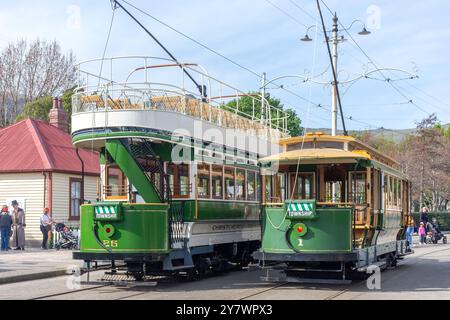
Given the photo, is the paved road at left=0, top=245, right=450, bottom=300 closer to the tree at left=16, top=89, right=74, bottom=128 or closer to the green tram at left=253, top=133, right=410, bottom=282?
the green tram at left=253, top=133, right=410, bottom=282

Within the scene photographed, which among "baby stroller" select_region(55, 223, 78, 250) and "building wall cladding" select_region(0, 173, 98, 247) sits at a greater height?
"building wall cladding" select_region(0, 173, 98, 247)

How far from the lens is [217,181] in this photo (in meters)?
17.2

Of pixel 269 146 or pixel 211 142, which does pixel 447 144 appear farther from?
pixel 211 142

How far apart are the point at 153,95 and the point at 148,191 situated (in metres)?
2.22

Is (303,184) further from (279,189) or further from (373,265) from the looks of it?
Answer: (373,265)

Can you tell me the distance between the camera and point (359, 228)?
15.3m

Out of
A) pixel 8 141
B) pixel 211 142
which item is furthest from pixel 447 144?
pixel 211 142

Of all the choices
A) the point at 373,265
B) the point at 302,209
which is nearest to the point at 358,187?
the point at 373,265

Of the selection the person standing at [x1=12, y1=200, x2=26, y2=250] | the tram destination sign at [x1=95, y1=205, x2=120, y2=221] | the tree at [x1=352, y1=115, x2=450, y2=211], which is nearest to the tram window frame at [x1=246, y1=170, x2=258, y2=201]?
the tram destination sign at [x1=95, y1=205, x2=120, y2=221]

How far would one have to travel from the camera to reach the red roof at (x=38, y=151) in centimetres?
2778

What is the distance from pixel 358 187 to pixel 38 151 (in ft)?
54.8

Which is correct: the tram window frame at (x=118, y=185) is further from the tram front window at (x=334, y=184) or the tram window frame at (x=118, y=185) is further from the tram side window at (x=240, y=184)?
the tram front window at (x=334, y=184)

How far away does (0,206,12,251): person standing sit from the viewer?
24.6 meters

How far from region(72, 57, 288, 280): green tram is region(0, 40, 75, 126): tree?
3468 cm
